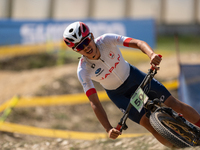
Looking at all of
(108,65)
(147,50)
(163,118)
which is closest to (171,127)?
(163,118)

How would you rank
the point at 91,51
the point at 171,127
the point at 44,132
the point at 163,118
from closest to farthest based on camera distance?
the point at 163,118 < the point at 171,127 < the point at 91,51 < the point at 44,132

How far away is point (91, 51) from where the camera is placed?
3891mm

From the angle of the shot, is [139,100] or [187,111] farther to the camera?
[187,111]

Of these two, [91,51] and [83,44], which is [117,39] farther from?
[83,44]

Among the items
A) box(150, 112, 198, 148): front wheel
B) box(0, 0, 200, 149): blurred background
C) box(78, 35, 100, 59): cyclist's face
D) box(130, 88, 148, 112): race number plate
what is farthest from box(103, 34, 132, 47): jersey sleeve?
box(0, 0, 200, 149): blurred background

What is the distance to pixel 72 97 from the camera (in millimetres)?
9109

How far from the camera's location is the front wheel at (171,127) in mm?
3361

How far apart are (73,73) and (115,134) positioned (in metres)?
6.94

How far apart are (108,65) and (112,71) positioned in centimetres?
12

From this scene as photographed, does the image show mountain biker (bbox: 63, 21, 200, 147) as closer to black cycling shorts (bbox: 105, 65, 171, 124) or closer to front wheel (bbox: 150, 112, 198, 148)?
black cycling shorts (bbox: 105, 65, 171, 124)

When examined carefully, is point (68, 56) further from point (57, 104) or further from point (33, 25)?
point (57, 104)

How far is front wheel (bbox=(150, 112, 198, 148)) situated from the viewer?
336cm

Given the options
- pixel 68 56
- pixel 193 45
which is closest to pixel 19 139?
pixel 68 56

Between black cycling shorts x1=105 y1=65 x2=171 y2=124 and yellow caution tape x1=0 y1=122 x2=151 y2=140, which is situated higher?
black cycling shorts x1=105 y1=65 x2=171 y2=124
